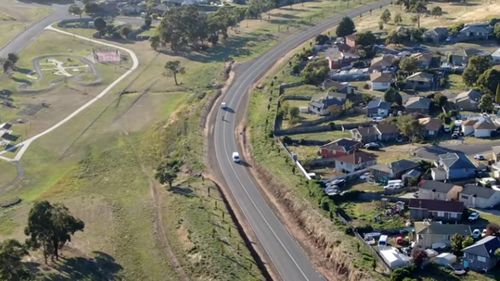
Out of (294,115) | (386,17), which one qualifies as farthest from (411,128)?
(386,17)

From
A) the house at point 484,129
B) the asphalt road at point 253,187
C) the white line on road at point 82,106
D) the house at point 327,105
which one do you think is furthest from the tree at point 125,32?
the house at point 484,129

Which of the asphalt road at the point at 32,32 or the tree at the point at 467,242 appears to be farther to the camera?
the asphalt road at the point at 32,32

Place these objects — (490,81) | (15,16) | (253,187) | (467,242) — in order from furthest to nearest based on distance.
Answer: (15,16) < (490,81) < (253,187) < (467,242)

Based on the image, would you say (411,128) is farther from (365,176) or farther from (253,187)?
(253,187)

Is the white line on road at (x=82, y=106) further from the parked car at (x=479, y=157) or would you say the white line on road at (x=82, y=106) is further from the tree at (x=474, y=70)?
the tree at (x=474, y=70)

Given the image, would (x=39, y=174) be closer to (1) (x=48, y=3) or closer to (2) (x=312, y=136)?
(2) (x=312, y=136)

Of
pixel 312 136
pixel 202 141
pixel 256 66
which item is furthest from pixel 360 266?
pixel 256 66

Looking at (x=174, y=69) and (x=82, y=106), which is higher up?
(x=174, y=69)

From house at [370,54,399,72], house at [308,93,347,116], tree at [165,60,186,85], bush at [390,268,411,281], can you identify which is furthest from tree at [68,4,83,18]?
bush at [390,268,411,281]
